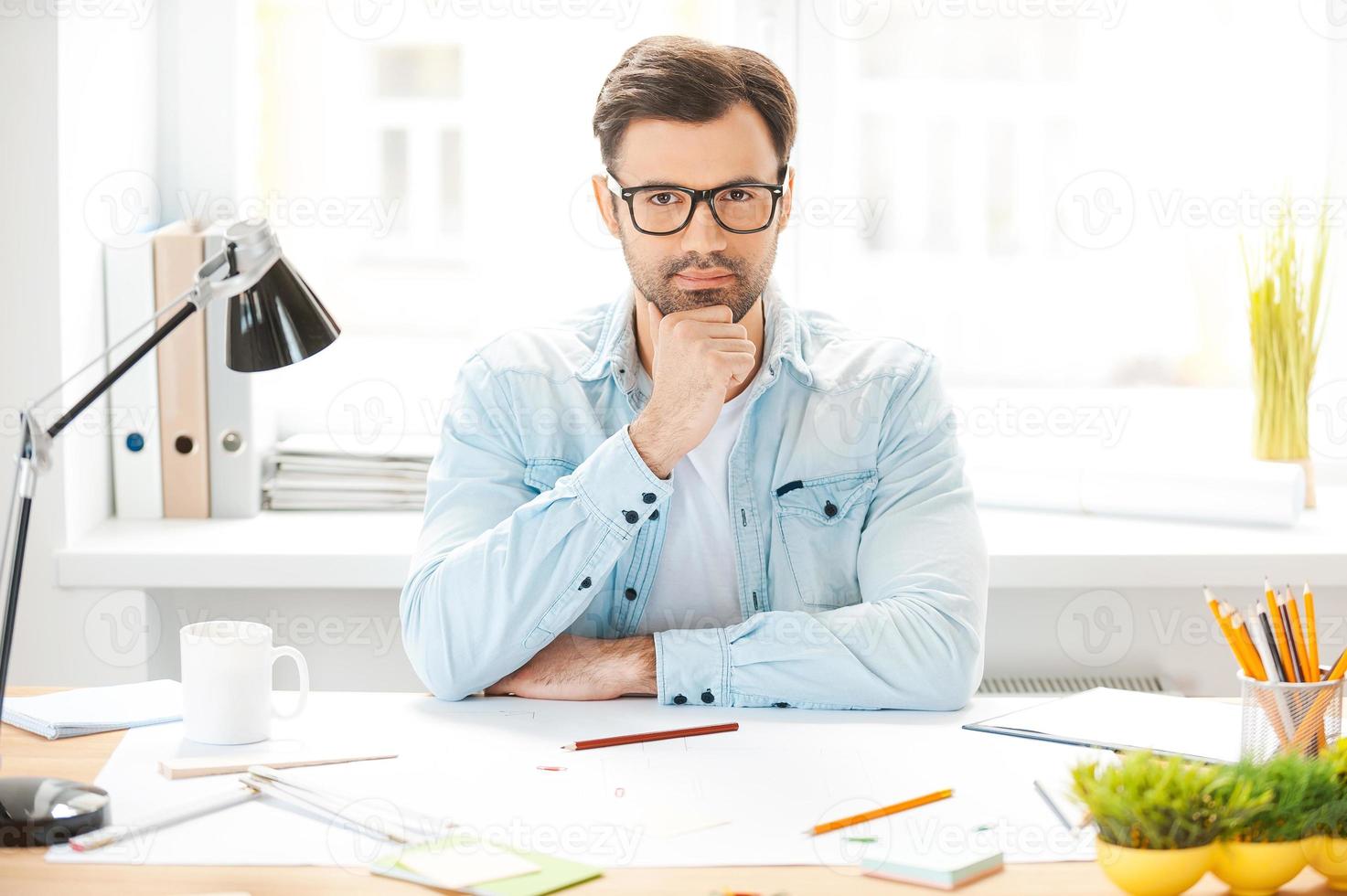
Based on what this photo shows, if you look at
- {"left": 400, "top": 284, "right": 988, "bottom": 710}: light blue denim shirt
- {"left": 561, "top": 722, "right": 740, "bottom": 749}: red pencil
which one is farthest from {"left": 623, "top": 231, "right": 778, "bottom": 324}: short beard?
{"left": 561, "top": 722, "right": 740, "bottom": 749}: red pencil

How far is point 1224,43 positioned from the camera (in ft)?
8.55

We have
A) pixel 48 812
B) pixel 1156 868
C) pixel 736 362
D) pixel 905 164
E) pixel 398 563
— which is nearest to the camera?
pixel 1156 868

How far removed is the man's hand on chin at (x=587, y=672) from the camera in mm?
1443

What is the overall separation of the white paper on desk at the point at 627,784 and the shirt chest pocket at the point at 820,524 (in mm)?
304

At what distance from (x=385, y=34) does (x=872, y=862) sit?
2015 mm

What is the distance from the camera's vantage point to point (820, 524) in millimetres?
1696

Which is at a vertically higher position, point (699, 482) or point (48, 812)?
point (699, 482)

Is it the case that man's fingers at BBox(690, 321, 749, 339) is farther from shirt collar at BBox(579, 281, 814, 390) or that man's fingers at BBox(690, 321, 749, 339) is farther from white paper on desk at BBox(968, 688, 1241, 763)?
white paper on desk at BBox(968, 688, 1241, 763)

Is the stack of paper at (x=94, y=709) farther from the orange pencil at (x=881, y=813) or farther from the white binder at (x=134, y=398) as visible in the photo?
the white binder at (x=134, y=398)

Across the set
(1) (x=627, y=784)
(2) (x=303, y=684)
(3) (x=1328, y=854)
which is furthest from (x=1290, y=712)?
(2) (x=303, y=684)

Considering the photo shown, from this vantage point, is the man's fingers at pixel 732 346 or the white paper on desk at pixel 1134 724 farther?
the man's fingers at pixel 732 346

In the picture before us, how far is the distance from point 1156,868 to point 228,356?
0.87 m

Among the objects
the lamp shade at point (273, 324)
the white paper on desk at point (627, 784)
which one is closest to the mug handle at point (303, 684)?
the white paper on desk at point (627, 784)

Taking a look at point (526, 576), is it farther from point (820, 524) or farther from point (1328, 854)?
point (1328, 854)
